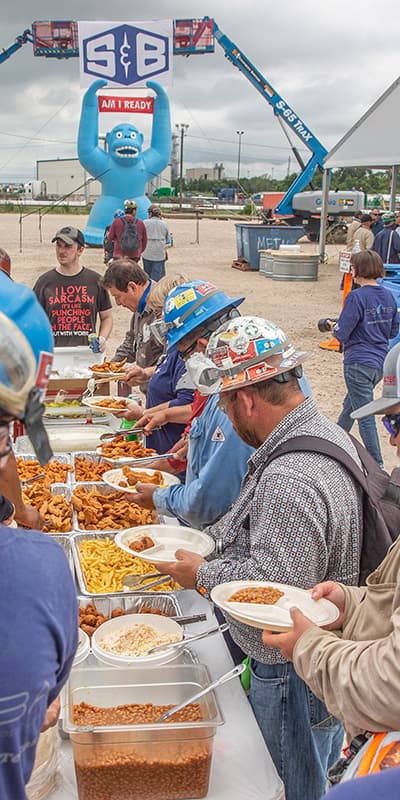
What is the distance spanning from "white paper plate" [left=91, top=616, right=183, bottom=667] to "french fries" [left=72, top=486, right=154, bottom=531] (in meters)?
0.80

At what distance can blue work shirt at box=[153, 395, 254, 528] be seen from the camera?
8.13 ft

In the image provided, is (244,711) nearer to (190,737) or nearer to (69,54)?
(190,737)

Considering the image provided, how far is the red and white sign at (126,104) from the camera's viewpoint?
18938mm

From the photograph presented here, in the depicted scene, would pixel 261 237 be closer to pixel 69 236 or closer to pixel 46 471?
pixel 69 236

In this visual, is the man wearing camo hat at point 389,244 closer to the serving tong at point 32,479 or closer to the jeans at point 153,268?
the jeans at point 153,268

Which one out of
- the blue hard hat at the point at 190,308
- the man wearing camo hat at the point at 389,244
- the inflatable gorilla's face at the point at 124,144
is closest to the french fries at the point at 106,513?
the blue hard hat at the point at 190,308

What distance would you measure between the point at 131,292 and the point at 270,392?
9.63ft

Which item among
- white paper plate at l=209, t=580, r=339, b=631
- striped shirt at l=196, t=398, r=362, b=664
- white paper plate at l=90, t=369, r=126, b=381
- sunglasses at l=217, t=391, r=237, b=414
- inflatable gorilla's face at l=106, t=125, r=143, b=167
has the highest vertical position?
inflatable gorilla's face at l=106, t=125, r=143, b=167

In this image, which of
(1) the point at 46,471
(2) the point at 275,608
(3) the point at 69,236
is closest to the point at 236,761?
(2) the point at 275,608

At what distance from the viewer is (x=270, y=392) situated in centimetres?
213

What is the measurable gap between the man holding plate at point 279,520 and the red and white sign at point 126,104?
61.1ft

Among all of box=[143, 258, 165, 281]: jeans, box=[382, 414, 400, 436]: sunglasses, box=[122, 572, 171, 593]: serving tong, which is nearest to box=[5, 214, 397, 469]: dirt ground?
box=[143, 258, 165, 281]: jeans

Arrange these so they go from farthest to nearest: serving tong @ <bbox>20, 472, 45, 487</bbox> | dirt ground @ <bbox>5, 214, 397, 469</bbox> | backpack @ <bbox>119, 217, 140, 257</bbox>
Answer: backpack @ <bbox>119, 217, 140, 257</bbox> < dirt ground @ <bbox>5, 214, 397, 469</bbox> < serving tong @ <bbox>20, 472, 45, 487</bbox>

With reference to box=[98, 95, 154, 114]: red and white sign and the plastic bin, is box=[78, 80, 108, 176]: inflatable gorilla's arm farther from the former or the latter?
the plastic bin
